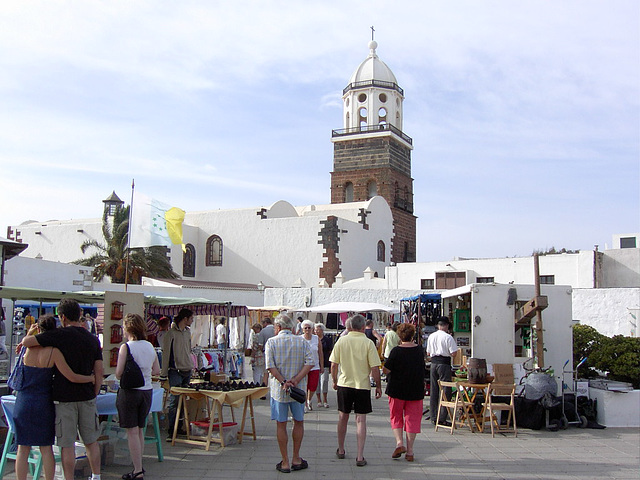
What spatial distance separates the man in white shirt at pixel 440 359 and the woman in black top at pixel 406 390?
2.41m

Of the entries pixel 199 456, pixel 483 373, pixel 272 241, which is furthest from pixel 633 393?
pixel 272 241

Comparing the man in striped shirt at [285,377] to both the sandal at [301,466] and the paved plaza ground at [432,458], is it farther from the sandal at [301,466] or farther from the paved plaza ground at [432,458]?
the paved plaza ground at [432,458]

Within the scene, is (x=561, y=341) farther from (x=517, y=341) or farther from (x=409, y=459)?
(x=409, y=459)

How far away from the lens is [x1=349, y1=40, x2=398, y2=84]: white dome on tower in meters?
39.0

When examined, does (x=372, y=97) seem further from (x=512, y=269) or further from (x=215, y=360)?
(x=215, y=360)

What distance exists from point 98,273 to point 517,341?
64.0 feet

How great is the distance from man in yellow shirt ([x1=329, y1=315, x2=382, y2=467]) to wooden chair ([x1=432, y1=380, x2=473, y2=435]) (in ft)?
8.20

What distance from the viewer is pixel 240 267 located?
34188mm

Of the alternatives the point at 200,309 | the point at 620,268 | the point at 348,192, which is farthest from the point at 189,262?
the point at 200,309

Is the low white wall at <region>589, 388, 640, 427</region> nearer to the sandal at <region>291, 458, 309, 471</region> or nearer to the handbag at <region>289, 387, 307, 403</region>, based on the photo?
the sandal at <region>291, 458, 309, 471</region>

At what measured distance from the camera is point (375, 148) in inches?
1549

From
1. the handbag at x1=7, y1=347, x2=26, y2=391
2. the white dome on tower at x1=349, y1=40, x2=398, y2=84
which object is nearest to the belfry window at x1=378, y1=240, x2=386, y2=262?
the white dome on tower at x1=349, y1=40, x2=398, y2=84

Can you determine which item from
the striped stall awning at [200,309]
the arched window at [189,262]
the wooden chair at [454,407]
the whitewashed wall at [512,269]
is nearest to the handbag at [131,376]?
the wooden chair at [454,407]

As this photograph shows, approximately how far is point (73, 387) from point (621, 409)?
8.38 meters
